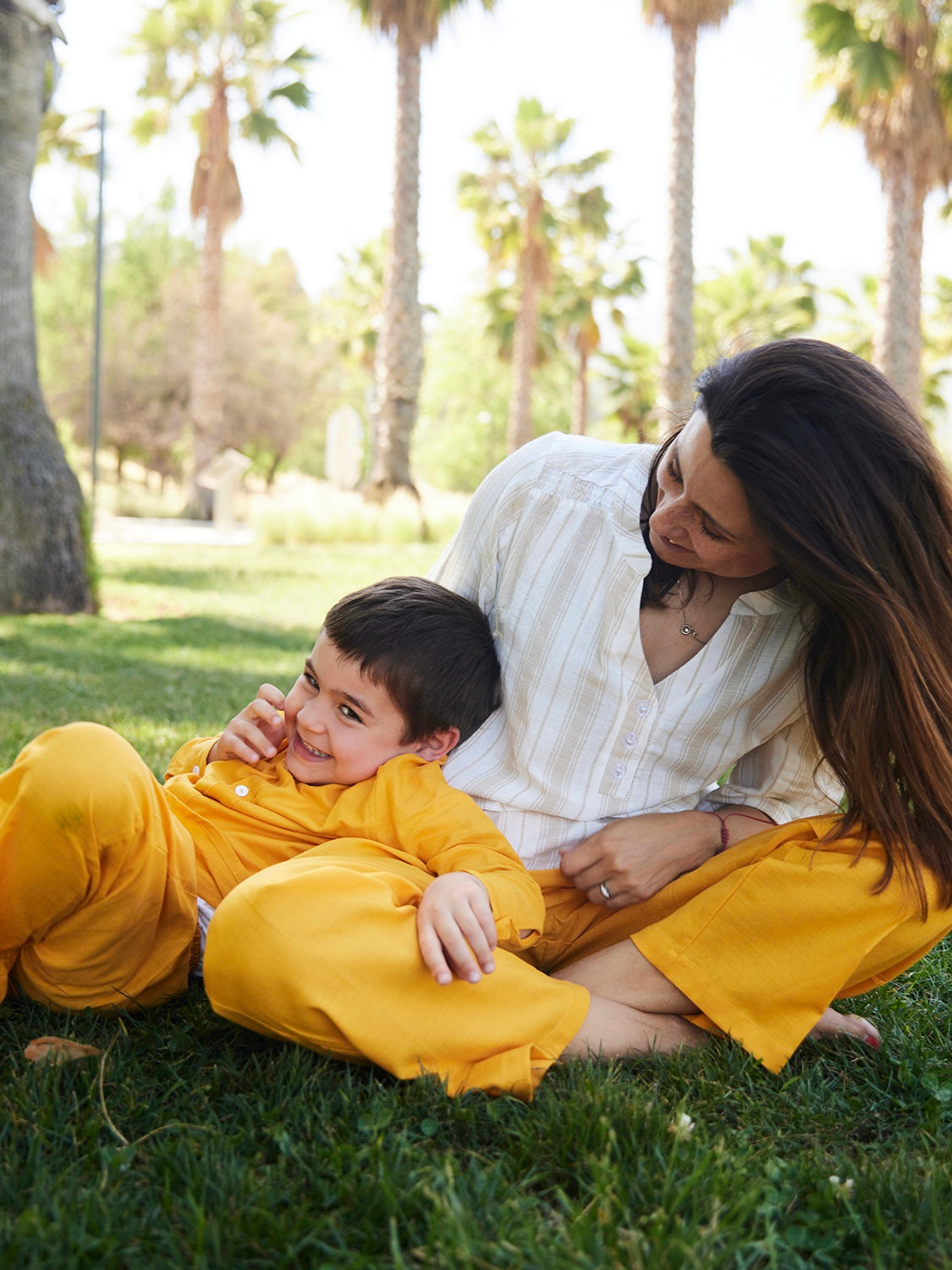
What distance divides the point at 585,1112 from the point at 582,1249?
35cm

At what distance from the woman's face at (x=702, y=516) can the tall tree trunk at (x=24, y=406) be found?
6.38 metres

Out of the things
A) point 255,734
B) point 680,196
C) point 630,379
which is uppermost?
point 680,196

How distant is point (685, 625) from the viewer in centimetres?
224

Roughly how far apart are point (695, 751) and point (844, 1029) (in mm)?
571

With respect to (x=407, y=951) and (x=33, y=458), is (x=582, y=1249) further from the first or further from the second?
(x=33, y=458)

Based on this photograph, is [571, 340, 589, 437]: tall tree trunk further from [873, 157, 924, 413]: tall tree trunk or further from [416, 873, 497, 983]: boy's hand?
[416, 873, 497, 983]: boy's hand

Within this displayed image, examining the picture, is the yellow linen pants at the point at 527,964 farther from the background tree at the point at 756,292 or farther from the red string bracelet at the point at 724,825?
the background tree at the point at 756,292

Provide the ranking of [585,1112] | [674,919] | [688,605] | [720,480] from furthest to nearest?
1. [688,605]
2. [674,919]
3. [720,480]
4. [585,1112]

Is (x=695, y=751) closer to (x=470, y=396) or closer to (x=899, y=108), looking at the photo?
(x=899, y=108)

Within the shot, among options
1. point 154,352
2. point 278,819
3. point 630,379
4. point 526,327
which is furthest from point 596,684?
point 154,352

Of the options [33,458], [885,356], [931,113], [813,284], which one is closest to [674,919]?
[33,458]

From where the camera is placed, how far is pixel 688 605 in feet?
7.37

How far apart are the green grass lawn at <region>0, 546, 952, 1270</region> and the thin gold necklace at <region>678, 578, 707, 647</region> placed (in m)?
0.75

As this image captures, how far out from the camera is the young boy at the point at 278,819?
1729mm
